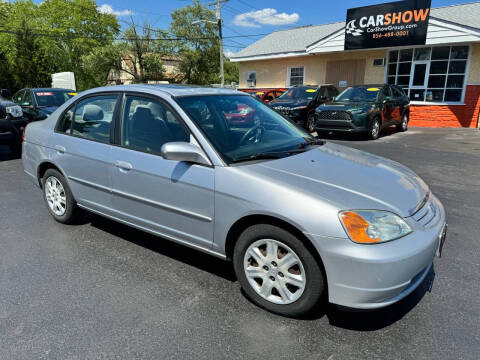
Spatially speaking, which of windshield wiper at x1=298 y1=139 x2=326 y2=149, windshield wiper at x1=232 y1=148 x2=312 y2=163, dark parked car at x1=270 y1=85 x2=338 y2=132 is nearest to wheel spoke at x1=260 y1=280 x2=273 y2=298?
windshield wiper at x1=232 y1=148 x2=312 y2=163

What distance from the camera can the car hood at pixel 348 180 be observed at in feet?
7.64

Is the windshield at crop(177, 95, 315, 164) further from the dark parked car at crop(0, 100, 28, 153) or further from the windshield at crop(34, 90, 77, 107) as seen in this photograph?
the windshield at crop(34, 90, 77, 107)

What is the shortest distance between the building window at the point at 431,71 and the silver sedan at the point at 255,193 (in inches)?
533

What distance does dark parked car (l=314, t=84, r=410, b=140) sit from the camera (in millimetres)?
10297

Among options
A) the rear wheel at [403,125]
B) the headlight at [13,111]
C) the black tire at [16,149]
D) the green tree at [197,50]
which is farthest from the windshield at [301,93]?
the green tree at [197,50]

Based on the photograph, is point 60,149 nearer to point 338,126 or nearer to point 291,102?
point 338,126

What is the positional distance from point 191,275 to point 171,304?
0.45 metres

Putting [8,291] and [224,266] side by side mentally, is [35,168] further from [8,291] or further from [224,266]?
[224,266]

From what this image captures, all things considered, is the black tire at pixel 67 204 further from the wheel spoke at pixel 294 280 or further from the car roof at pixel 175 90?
the wheel spoke at pixel 294 280

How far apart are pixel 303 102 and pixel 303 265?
425 inches

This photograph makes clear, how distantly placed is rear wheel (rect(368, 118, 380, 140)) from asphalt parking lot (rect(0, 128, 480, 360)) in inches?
271

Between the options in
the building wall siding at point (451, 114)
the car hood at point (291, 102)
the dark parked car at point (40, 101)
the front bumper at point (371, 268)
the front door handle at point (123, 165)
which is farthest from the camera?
the building wall siding at point (451, 114)

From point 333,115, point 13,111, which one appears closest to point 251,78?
point 333,115

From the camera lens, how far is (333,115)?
10609 mm
